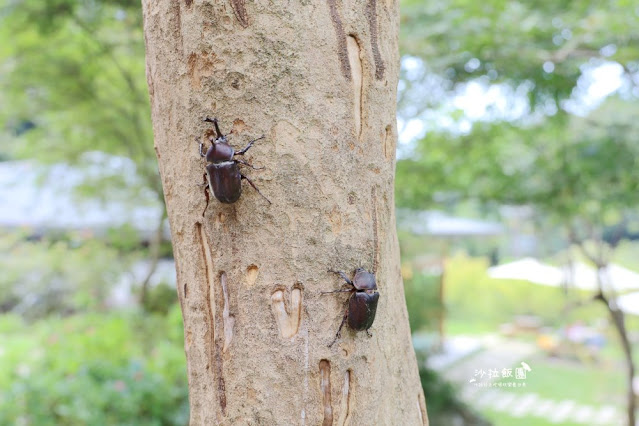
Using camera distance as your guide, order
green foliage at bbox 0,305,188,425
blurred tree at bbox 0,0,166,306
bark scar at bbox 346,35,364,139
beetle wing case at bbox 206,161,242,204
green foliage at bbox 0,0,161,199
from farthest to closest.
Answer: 1. blurred tree at bbox 0,0,166,306
2. green foliage at bbox 0,0,161,199
3. green foliage at bbox 0,305,188,425
4. bark scar at bbox 346,35,364,139
5. beetle wing case at bbox 206,161,242,204

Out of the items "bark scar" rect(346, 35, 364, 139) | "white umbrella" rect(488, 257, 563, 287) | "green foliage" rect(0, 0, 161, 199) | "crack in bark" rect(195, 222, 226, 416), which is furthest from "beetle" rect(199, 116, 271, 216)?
"white umbrella" rect(488, 257, 563, 287)

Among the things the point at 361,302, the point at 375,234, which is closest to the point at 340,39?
the point at 375,234

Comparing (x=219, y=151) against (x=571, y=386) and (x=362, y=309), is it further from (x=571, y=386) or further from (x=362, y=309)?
(x=571, y=386)

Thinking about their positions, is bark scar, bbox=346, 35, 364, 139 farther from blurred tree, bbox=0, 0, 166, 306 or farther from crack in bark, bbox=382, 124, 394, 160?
blurred tree, bbox=0, 0, 166, 306

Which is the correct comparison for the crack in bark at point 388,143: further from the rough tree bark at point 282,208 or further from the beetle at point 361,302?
the beetle at point 361,302

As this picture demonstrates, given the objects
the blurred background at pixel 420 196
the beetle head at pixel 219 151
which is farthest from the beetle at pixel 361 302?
the blurred background at pixel 420 196

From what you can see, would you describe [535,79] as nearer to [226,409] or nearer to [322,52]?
[322,52]

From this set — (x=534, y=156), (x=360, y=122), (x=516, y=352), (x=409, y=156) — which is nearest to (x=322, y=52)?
(x=360, y=122)
